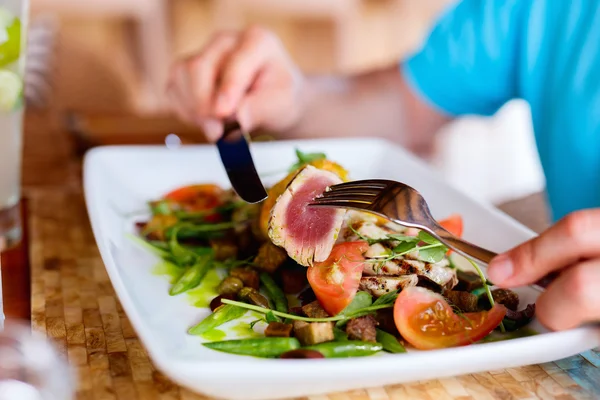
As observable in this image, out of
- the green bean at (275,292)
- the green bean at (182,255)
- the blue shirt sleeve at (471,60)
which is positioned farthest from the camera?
the blue shirt sleeve at (471,60)

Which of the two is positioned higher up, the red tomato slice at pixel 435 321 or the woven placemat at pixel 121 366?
the red tomato slice at pixel 435 321

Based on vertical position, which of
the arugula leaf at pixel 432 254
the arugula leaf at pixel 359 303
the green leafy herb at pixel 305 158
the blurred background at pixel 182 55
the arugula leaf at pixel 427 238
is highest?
the arugula leaf at pixel 427 238

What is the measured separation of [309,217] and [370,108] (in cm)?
129

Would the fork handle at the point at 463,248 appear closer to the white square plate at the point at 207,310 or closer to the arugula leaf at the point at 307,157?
the white square plate at the point at 207,310

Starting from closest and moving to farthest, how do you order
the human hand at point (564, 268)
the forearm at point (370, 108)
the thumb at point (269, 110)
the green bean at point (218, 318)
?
the human hand at point (564, 268)
the green bean at point (218, 318)
the thumb at point (269, 110)
the forearm at point (370, 108)

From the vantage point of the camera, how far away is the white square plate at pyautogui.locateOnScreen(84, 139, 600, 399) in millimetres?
784

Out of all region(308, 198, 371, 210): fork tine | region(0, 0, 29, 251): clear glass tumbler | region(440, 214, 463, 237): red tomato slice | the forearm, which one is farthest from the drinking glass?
the forearm

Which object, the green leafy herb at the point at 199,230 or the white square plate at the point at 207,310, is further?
the green leafy herb at the point at 199,230

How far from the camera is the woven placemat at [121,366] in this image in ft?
2.99

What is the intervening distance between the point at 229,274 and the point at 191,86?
25.2 inches

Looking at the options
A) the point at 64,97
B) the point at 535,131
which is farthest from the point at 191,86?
the point at 64,97

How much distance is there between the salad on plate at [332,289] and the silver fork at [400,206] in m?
0.04

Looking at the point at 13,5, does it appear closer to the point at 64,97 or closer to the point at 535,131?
the point at 535,131

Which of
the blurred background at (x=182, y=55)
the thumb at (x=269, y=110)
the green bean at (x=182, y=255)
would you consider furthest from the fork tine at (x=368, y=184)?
the blurred background at (x=182, y=55)
